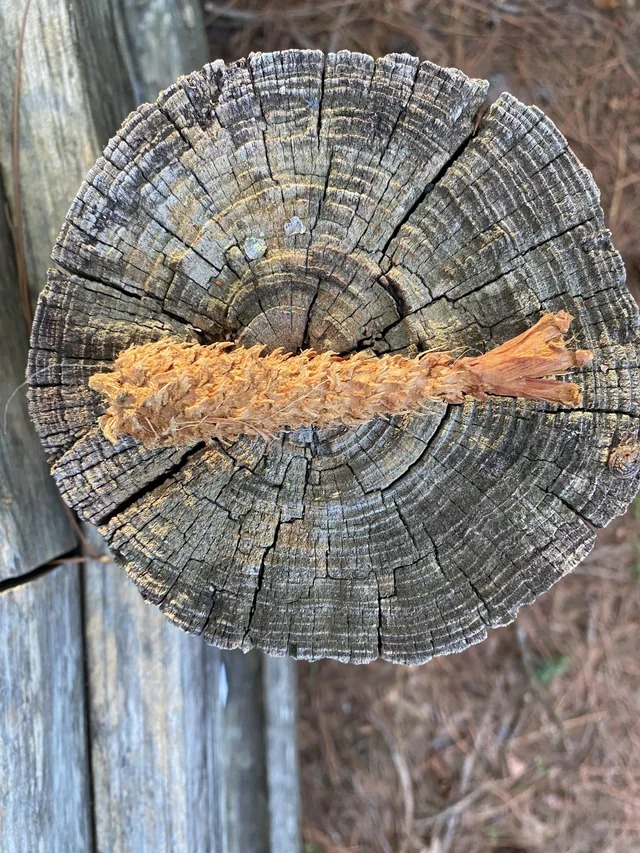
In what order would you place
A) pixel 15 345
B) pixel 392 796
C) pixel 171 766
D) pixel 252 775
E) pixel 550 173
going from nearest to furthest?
pixel 550 173
pixel 15 345
pixel 171 766
pixel 252 775
pixel 392 796

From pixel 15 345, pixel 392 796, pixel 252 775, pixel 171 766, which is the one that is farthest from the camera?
pixel 392 796

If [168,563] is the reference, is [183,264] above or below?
above

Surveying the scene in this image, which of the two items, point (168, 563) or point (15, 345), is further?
point (15, 345)

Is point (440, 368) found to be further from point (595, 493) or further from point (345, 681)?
point (345, 681)

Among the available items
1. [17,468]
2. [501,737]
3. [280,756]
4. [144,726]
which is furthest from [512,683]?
[17,468]

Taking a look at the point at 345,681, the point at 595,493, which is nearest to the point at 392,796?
the point at 345,681

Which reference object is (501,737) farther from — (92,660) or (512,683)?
(92,660)

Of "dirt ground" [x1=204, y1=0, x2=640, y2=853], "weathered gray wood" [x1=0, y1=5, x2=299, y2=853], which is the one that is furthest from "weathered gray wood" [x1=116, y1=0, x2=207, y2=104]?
"dirt ground" [x1=204, y1=0, x2=640, y2=853]

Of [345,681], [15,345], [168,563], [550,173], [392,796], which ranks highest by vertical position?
[550,173]

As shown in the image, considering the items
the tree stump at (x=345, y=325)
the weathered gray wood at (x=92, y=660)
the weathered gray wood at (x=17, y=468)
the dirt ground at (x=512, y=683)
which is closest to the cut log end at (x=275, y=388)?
the tree stump at (x=345, y=325)
